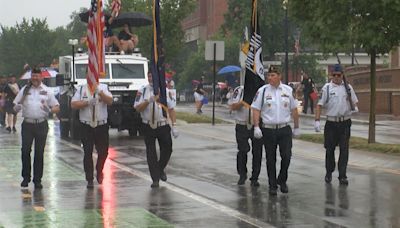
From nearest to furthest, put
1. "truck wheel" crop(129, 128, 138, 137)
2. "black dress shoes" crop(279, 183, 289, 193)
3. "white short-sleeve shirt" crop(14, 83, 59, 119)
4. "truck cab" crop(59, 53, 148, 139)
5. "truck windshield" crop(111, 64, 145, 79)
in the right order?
"black dress shoes" crop(279, 183, 289, 193), "white short-sleeve shirt" crop(14, 83, 59, 119), "truck cab" crop(59, 53, 148, 139), "truck windshield" crop(111, 64, 145, 79), "truck wheel" crop(129, 128, 138, 137)

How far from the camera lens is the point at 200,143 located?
63.9 ft

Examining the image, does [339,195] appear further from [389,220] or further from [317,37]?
[317,37]

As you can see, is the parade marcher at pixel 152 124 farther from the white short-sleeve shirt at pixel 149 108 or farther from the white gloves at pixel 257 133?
the white gloves at pixel 257 133

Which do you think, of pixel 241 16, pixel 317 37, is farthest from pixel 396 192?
pixel 241 16

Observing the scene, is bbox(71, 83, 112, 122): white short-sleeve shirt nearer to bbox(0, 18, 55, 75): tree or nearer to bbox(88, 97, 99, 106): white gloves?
bbox(88, 97, 99, 106): white gloves

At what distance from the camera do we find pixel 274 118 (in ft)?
35.2

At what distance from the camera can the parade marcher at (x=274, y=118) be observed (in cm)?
1073

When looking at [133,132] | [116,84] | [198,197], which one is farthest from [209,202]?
[133,132]

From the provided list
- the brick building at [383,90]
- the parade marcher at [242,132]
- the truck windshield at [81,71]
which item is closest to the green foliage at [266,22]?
the brick building at [383,90]

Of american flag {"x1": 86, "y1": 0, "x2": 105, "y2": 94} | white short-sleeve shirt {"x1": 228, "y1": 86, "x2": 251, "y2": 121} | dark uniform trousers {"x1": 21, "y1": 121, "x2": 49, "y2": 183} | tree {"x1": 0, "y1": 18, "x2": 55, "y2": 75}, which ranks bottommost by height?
dark uniform trousers {"x1": 21, "y1": 121, "x2": 49, "y2": 183}

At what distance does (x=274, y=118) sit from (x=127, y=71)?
11762 mm

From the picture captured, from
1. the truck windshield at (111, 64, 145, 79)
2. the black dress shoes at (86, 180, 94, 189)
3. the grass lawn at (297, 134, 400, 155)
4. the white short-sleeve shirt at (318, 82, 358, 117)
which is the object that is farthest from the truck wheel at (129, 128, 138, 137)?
the white short-sleeve shirt at (318, 82, 358, 117)

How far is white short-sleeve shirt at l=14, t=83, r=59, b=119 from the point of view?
1129 cm

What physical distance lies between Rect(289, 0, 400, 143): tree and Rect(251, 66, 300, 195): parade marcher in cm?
570
